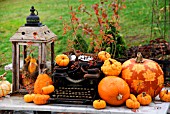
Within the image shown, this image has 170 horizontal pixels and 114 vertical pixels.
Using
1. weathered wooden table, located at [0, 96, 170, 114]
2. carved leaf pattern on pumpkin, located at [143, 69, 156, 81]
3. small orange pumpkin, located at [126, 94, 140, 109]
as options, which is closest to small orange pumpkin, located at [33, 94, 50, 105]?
weathered wooden table, located at [0, 96, 170, 114]

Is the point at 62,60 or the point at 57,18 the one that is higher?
the point at 57,18

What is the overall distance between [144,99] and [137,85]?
0.20 metres

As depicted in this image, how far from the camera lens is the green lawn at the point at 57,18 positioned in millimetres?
10367

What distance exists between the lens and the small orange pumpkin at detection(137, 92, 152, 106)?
201 inches

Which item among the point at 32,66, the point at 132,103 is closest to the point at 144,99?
the point at 132,103

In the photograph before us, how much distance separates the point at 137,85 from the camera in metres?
5.24

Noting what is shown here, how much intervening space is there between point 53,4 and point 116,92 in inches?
332

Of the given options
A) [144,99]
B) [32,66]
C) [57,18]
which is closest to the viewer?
[144,99]

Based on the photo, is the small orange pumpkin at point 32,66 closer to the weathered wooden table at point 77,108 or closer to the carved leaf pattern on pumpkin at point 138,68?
the weathered wooden table at point 77,108

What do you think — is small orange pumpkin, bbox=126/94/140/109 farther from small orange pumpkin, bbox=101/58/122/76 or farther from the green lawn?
the green lawn

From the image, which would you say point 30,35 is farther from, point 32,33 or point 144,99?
point 144,99

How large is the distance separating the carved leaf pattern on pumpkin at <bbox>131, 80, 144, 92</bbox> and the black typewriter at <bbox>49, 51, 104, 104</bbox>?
339 mm

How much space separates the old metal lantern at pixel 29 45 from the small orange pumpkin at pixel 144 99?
3.49ft

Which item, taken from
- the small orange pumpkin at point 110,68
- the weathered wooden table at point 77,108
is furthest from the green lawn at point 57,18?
the small orange pumpkin at point 110,68
